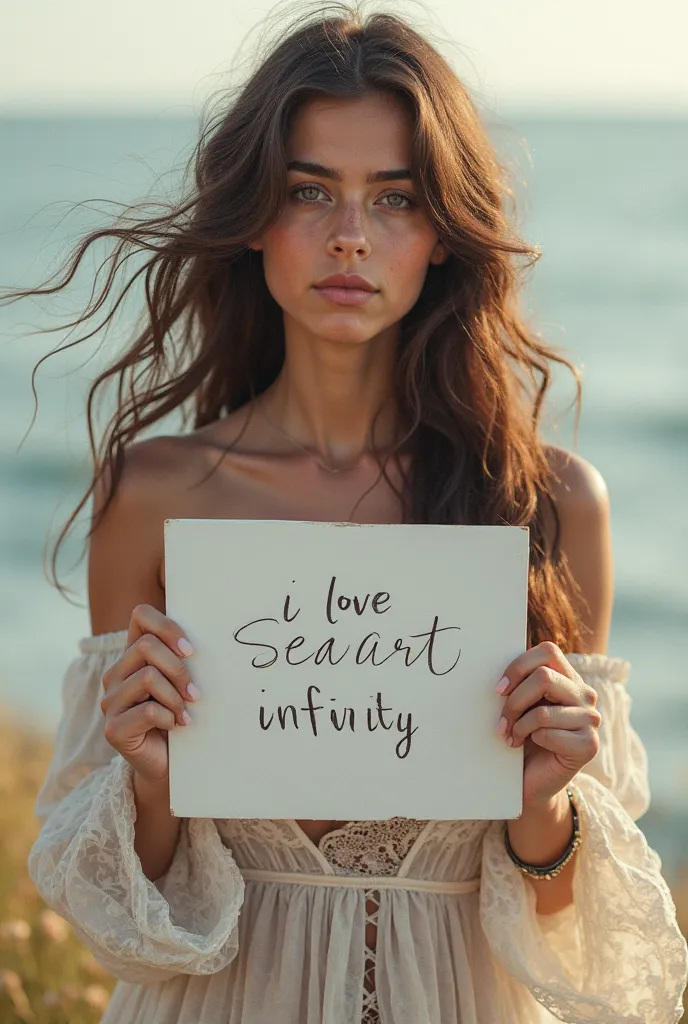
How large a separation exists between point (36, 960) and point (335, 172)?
1732 mm

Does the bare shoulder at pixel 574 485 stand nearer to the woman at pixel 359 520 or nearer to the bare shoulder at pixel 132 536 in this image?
the woman at pixel 359 520

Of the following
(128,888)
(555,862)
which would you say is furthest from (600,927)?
(128,888)

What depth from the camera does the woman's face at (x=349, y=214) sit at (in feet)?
6.23

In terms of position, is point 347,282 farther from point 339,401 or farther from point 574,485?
point 574,485

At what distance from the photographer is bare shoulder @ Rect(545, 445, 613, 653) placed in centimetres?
208

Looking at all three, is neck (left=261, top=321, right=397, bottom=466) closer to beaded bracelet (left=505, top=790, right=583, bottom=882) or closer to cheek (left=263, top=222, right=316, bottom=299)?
cheek (left=263, top=222, right=316, bottom=299)

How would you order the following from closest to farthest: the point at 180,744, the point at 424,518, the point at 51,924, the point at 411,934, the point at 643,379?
the point at 180,744
the point at 411,934
the point at 424,518
the point at 51,924
the point at 643,379

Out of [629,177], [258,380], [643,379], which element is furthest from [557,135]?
[258,380]

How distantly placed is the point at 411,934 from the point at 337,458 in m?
0.71

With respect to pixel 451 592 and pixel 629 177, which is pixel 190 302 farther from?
pixel 629 177

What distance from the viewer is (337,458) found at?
215 centimetres

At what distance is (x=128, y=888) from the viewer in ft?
5.98

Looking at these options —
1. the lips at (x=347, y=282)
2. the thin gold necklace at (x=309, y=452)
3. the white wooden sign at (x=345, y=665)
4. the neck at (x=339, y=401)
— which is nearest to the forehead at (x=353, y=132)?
the lips at (x=347, y=282)

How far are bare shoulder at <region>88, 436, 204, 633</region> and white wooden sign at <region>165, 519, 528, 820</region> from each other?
0.37 m
